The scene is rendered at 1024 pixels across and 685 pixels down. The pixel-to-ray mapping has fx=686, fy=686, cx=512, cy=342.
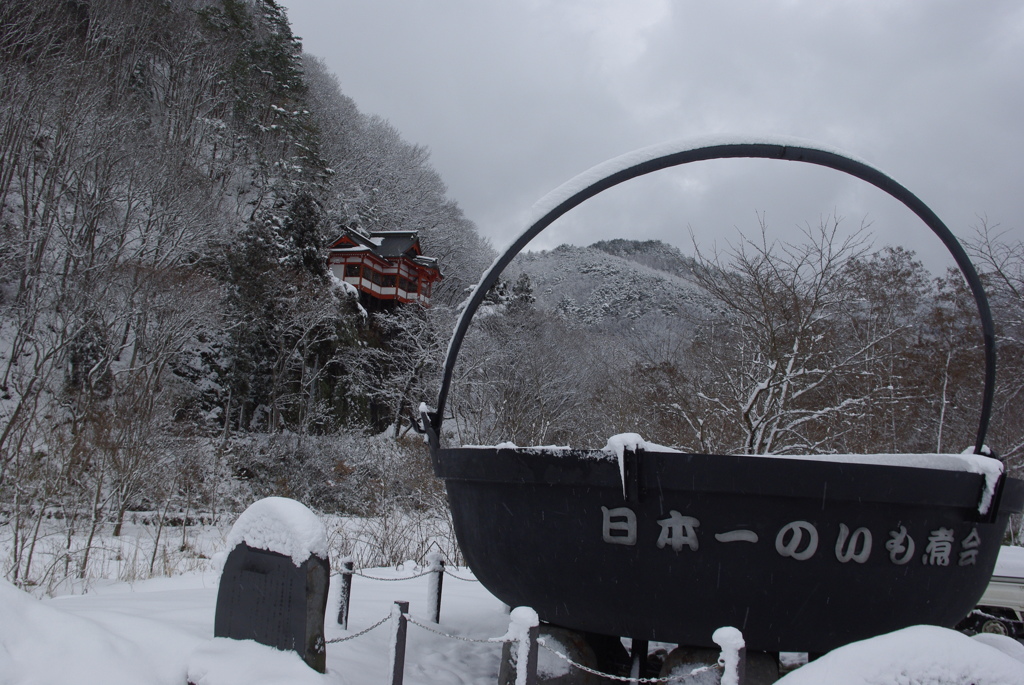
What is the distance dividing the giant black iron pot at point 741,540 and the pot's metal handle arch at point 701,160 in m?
0.70

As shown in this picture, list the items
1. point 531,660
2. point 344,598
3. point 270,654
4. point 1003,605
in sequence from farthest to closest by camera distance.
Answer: point 1003,605, point 344,598, point 270,654, point 531,660

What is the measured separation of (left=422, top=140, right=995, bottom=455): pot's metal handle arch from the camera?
266cm

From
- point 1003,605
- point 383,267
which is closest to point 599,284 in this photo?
point 383,267

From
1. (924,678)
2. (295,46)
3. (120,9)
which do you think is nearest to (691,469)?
(924,678)

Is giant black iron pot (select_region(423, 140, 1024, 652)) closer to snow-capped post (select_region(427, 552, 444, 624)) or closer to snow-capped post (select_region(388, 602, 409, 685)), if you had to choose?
snow-capped post (select_region(388, 602, 409, 685))

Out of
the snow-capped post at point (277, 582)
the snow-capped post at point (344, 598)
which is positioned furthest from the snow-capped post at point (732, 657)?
the snow-capped post at point (344, 598)

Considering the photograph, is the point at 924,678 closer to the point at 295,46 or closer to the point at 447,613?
the point at 447,613

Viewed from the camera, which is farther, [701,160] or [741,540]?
[701,160]

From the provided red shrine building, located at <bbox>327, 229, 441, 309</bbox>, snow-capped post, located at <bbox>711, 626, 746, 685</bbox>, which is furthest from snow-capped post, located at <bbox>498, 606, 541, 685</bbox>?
red shrine building, located at <bbox>327, 229, 441, 309</bbox>

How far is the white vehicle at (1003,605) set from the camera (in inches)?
222

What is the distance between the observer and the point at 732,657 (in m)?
1.81

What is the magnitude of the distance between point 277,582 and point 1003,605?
6.09 metres

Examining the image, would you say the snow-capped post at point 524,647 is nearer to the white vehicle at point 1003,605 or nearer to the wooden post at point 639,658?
the wooden post at point 639,658

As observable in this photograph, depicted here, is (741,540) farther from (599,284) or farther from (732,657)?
(599,284)
